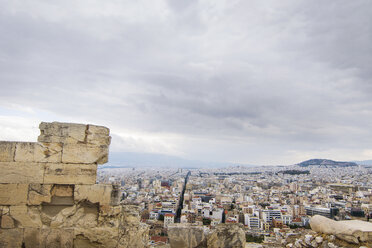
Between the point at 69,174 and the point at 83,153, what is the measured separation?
0.39 metres

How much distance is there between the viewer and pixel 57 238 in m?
4.38

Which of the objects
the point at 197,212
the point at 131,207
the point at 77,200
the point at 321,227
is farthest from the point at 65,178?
the point at 197,212

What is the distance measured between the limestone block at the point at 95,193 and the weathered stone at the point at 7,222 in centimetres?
101

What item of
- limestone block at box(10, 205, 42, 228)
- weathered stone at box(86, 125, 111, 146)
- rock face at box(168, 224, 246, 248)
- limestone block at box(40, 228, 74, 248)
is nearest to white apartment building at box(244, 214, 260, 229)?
rock face at box(168, 224, 246, 248)

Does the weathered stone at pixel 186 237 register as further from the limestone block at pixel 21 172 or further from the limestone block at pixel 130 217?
the limestone block at pixel 21 172

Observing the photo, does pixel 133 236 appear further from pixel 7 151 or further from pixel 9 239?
pixel 7 151

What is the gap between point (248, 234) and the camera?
3606cm

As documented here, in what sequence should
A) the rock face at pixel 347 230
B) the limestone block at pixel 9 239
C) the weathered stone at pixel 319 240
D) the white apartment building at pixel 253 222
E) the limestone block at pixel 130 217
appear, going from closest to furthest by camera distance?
the limestone block at pixel 9 239 → the limestone block at pixel 130 217 → the rock face at pixel 347 230 → the weathered stone at pixel 319 240 → the white apartment building at pixel 253 222

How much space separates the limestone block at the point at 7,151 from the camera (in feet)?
14.4

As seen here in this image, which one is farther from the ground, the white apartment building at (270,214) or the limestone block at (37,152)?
the limestone block at (37,152)

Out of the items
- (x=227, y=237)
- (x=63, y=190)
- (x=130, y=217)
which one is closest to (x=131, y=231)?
(x=130, y=217)

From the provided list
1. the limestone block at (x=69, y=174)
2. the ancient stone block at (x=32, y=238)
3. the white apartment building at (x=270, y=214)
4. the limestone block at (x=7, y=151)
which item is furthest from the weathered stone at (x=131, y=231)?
the white apartment building at (x=270, y=214)

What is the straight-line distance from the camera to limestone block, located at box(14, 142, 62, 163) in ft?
14.6

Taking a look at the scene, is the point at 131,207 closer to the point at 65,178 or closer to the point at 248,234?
the point at 65,178
